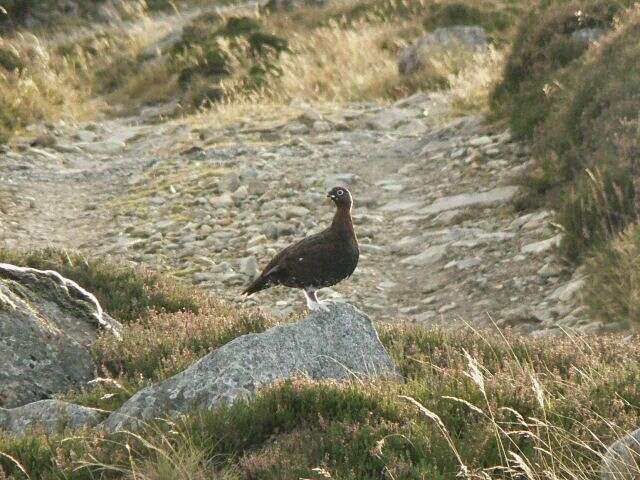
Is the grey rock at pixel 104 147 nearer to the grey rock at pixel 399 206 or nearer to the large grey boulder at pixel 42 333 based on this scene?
the grey rock at pixel 399 206

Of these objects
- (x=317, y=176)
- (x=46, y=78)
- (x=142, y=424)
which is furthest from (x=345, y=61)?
(x=142, y=424)

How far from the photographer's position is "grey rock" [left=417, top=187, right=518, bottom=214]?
41.1 feet

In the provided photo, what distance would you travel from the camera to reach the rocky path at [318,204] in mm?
10469

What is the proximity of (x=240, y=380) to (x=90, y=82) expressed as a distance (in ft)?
68.7

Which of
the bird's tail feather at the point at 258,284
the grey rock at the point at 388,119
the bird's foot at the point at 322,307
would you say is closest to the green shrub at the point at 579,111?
the grey rock at the point at 388,119

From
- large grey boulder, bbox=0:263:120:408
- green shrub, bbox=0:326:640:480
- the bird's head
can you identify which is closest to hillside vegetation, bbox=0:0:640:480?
green shrub, bbox=0:326:640:480

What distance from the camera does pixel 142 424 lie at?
5.66 m

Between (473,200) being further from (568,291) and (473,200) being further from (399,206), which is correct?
(568,291)

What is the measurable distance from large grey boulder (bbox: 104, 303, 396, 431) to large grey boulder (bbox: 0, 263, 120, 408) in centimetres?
145

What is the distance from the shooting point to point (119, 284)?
9773mm

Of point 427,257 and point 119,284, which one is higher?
point 119,284

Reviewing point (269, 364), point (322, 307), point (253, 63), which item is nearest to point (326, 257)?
point (322, 307)

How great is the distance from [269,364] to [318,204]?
7.61 metres

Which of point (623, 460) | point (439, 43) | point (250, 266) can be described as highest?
point (623, 460)
